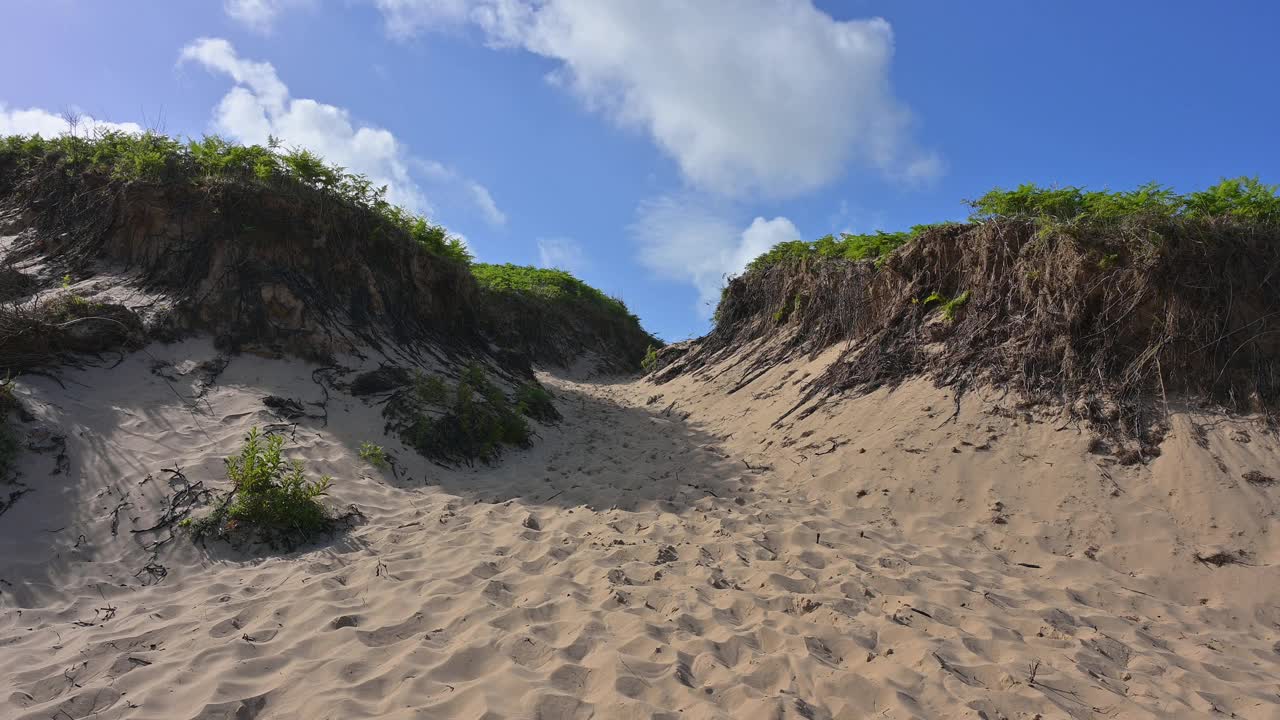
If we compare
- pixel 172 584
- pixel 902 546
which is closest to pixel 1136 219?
pixel 902 546

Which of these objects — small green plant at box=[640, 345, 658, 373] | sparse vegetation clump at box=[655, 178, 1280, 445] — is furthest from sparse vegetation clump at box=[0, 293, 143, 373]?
small green plant at box=[640, 345, 658, 373]

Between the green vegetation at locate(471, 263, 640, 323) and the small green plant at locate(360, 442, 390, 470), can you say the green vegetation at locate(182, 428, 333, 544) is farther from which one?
the green vegetation at locate(471, 263, 640, 323)

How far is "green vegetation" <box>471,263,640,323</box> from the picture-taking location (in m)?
22.5

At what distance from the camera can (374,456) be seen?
20.7 ft

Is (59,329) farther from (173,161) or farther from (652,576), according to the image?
(652,576)

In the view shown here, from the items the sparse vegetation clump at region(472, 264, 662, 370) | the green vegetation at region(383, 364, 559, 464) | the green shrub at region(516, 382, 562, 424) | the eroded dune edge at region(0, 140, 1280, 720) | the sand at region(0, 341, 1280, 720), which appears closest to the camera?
the sand at region(0, 341, 1280, 720)

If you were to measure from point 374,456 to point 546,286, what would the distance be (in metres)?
19.0

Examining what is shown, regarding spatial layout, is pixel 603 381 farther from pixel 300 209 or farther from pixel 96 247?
pixel 96 247

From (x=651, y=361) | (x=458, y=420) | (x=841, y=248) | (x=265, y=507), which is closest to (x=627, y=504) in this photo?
(x=458, y=420)

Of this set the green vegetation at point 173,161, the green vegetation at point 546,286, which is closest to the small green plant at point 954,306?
the green vegetation at point 173,161

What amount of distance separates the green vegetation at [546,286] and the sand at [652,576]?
15376 mm

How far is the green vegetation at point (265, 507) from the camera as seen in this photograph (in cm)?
460

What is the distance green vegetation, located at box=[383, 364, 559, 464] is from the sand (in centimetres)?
38

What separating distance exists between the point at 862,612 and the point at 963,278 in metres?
5.81
